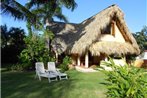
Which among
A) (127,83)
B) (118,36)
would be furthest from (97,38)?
(127,83)

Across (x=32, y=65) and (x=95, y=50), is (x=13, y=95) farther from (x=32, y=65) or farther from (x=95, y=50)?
(x=95, y=50)

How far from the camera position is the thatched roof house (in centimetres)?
2078

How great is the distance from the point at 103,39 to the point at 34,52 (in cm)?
615

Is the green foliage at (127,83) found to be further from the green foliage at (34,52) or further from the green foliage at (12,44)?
the green foliage at (12,44)

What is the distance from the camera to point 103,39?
2244 centimetres

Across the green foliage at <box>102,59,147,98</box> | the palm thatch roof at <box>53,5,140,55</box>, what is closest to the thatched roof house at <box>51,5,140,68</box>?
the palm thatch roof at <box>53,5,140,55</box>

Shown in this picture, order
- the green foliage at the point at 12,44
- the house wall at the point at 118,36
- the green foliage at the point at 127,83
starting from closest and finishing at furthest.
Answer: the green foliage at the point at 127,83 < the house wall at the point at 118,36 < the green foliage at the point at 12,44

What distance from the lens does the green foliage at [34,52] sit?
65.5 ft

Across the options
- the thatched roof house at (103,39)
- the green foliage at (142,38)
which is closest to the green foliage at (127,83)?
the thatched roof house at (103,39)

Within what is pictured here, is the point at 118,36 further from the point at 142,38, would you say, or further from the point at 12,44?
the point at 142,38

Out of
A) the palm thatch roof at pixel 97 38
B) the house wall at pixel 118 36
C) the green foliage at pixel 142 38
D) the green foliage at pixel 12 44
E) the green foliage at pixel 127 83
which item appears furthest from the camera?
the green foliage at pixel 142 38

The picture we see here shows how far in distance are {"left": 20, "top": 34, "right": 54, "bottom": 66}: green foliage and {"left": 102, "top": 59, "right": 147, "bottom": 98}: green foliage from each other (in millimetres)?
12769

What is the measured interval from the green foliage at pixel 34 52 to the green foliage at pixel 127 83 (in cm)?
1277

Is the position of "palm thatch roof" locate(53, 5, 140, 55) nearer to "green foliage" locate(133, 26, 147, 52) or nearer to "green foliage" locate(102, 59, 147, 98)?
"green foliage" locate(102, 59, 147, 98)
